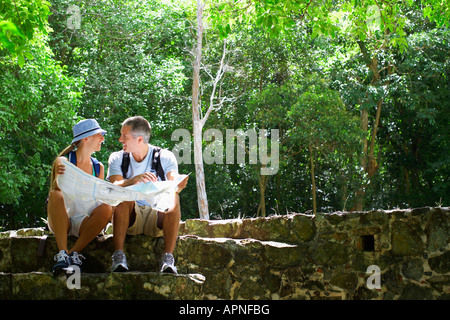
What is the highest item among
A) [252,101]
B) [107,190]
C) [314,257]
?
[252,101]

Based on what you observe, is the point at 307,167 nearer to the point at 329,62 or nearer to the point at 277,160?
the point at 277,160

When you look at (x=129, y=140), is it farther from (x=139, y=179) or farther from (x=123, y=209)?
(x=123, y=209)

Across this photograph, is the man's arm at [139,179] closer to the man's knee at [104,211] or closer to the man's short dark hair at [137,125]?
the man's knee at [104,211]

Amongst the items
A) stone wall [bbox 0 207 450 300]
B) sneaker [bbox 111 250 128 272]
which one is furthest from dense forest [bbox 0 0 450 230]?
sneaker [bbox 111 250 128 272]

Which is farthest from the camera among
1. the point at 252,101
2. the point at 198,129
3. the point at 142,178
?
the point at 198,129

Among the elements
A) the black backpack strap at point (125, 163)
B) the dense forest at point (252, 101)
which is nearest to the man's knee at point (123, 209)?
the black backpack strap at point (125, 163)

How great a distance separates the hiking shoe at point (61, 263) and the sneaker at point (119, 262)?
0.27 meters

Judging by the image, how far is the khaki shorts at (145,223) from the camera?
3.68m

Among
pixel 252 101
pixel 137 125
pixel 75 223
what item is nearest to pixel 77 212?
pixel 75 223

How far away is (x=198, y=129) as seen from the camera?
16250 mm

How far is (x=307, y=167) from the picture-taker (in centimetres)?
1683

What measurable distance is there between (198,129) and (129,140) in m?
12.5

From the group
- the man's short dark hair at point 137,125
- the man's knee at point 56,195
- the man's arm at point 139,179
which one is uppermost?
the man's short dark hair at point 137,125
